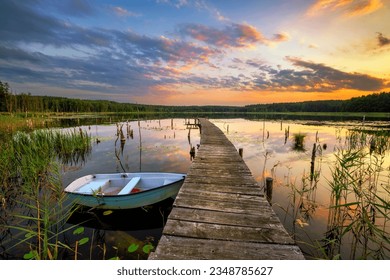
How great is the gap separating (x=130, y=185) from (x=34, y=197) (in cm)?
254

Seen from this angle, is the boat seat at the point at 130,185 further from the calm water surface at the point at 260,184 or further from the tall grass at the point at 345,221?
the tall grass at the point at 345,221

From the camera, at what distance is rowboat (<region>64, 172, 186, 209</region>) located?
4.75 m

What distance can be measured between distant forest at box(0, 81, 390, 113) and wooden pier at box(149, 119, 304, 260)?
1100 centimetres

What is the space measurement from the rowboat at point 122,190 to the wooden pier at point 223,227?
1054 mm

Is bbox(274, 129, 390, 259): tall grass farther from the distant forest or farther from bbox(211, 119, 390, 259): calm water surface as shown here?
the distant forest

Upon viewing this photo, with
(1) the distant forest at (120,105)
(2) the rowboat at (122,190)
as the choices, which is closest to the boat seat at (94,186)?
(2) the rowboat at (122,190)

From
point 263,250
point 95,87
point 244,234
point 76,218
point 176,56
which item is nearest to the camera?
point 263,250

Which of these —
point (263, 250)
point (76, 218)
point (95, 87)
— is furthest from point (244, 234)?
point (95, 87)

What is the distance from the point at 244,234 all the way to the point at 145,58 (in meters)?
4.32

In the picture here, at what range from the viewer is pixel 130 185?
537 cm

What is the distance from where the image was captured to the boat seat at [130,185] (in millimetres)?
4978

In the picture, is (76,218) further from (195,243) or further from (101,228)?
(195,243)
